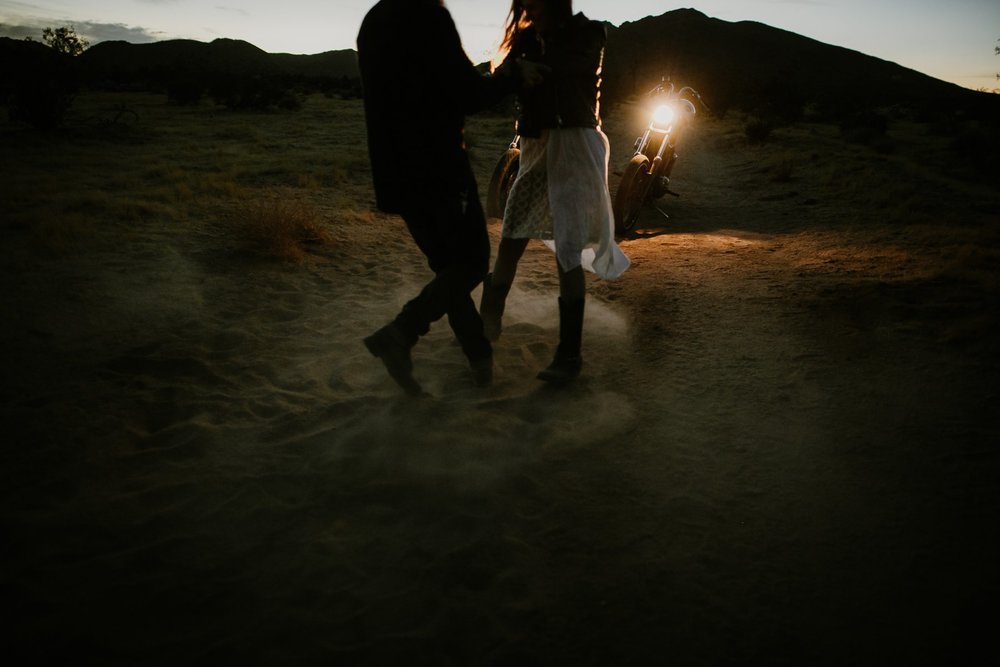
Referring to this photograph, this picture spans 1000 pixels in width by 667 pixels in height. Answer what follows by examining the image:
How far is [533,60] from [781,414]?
6.63 ft

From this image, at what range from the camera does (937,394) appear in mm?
2637

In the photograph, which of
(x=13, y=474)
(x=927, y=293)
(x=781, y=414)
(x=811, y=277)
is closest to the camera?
(x=13, y=474)

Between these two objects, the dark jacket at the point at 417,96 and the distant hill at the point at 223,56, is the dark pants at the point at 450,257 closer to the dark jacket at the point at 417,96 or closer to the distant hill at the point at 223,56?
the dark jacket at the point at 417,96

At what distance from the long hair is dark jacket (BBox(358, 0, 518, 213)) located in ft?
1.49

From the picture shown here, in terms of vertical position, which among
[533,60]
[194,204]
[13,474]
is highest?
[533,60]

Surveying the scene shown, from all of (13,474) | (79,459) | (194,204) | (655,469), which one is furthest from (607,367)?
(194,204)

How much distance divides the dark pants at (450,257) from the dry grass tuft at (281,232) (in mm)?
2737

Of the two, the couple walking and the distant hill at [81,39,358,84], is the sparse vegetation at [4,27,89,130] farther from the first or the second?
the distant hill at [81,39,358,84]

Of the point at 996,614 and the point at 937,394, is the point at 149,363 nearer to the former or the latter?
the point at 996,614

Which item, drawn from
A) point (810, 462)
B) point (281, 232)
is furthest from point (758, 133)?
point (810, 462)

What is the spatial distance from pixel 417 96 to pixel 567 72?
2.52 ft

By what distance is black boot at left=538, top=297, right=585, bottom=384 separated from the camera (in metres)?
2.84

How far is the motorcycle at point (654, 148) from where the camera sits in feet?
19.2

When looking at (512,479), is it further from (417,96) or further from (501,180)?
(501,180)
